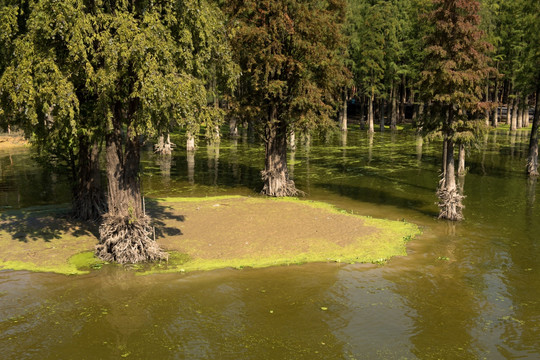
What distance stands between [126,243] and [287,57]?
52.0 feet

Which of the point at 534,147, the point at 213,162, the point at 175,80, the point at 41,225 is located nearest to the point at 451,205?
the point at 175,80

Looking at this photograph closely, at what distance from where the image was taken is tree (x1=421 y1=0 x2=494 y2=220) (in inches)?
939

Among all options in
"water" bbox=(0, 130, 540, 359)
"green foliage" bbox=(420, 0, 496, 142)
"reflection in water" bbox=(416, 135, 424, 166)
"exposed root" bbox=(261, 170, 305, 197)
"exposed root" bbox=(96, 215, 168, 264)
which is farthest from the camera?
"reflection in water" bbox=(416, 135, 424, 166)

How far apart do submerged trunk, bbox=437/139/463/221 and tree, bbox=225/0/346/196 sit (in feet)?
25.3

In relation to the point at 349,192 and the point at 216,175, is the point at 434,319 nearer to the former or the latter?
the point at 349,192

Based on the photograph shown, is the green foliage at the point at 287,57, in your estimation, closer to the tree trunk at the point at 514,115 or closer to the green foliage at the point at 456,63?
the green foliage at the point at 456,63

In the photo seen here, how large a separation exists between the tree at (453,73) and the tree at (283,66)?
6.64 m

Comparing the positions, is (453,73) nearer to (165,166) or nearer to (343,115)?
(165,166)

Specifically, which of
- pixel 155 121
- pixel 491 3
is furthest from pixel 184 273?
pixel 491 3

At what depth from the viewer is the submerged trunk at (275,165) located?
30078 mm

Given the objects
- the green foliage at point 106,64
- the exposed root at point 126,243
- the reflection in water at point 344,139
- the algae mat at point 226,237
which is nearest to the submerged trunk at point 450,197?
the algae mat at point 226,237

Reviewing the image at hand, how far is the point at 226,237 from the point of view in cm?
2072

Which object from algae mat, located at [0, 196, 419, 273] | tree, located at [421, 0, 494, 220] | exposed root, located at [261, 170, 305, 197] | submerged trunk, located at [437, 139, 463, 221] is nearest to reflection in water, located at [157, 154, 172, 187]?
exposed root, located at [261, 170, 305, 197]

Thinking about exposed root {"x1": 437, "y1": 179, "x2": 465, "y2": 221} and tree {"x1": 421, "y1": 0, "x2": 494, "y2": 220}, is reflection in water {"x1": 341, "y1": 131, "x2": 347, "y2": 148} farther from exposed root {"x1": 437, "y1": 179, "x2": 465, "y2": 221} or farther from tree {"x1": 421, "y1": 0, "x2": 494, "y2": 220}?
exposed root {"x1": 437, "y1": 179, "x2": 465, "y2": 221}
